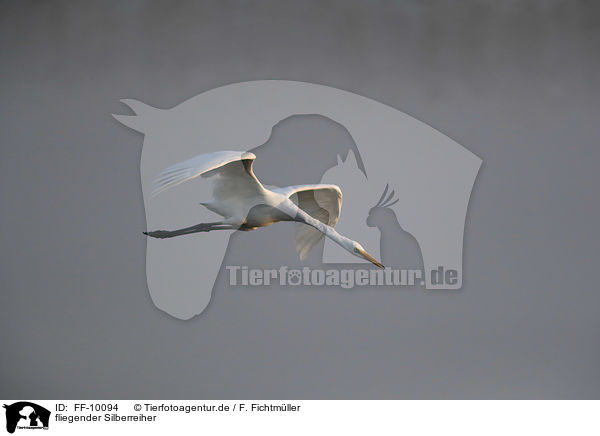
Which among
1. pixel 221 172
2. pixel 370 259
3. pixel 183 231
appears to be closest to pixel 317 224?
pixel 370 259

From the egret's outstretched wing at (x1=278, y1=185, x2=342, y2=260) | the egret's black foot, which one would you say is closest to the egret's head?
the egret's outstretched wing at (x1=278, y1=185, x2=342, y2=260)

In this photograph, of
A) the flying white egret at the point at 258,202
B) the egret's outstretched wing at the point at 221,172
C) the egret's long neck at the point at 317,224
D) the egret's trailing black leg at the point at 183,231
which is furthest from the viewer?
the egret's trailing black leg at the point at 183,231

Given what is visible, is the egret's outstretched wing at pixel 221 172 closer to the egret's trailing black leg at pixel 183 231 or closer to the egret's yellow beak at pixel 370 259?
the egret's trailing black leg at pixel 183 231

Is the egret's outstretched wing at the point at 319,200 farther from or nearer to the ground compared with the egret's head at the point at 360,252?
farther from the ground

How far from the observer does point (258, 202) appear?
288 centimetres

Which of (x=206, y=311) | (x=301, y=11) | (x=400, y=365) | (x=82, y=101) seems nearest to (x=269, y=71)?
(x=301, y=11)

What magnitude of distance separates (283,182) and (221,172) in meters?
0.63

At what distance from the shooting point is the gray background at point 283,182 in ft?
11.2

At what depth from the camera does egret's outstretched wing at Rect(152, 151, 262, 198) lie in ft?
7.93

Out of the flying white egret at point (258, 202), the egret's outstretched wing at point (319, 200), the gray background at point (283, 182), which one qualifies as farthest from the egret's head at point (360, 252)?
the gray background at point (283, 182)

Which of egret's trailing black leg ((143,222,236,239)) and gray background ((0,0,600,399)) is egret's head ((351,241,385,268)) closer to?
gray background ((0,0,600,399))

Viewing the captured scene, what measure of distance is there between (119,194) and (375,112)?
124 centimetres

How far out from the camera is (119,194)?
341 cm
